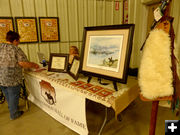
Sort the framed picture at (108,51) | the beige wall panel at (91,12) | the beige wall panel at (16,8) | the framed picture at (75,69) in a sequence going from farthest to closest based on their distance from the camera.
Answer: the beige wall panel at (91,12) < the beige wall panel at (16,8) < the framed picture at (75,69) < the framed picture at (108,51)

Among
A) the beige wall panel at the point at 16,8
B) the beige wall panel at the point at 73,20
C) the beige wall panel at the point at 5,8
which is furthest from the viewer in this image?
the beige wall panel at the point at 73,20

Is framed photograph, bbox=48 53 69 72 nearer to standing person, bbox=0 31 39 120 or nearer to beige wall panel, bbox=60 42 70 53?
standing person, bbox=0 31 39 120

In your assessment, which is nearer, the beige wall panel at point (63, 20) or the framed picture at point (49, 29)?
the framed picture at point (49, 29)

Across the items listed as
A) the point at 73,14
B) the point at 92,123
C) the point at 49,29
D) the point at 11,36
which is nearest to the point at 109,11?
the point at 73,14

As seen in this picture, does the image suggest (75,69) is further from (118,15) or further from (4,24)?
(118,15)

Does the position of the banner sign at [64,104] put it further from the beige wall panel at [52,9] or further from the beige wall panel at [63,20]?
the beige wall panel at [63,20]

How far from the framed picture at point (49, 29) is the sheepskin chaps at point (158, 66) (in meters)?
2.92

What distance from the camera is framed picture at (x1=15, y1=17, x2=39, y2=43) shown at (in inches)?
119

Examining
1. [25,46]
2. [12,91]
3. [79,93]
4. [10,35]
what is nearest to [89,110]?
[79,93]

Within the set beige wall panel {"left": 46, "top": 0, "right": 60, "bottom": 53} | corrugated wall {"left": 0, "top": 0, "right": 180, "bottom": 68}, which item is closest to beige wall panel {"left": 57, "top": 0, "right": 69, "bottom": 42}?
corrugated wall {"left": 0, "top": 0, "right": 180, "bottom": 68}

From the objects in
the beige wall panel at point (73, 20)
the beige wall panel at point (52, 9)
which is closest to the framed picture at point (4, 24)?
the beige wall panel at point (52, 9)

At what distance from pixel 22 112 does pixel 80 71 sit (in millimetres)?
1472

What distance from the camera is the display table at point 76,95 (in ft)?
3.95

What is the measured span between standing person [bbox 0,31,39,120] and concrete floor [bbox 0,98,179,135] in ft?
1.07
